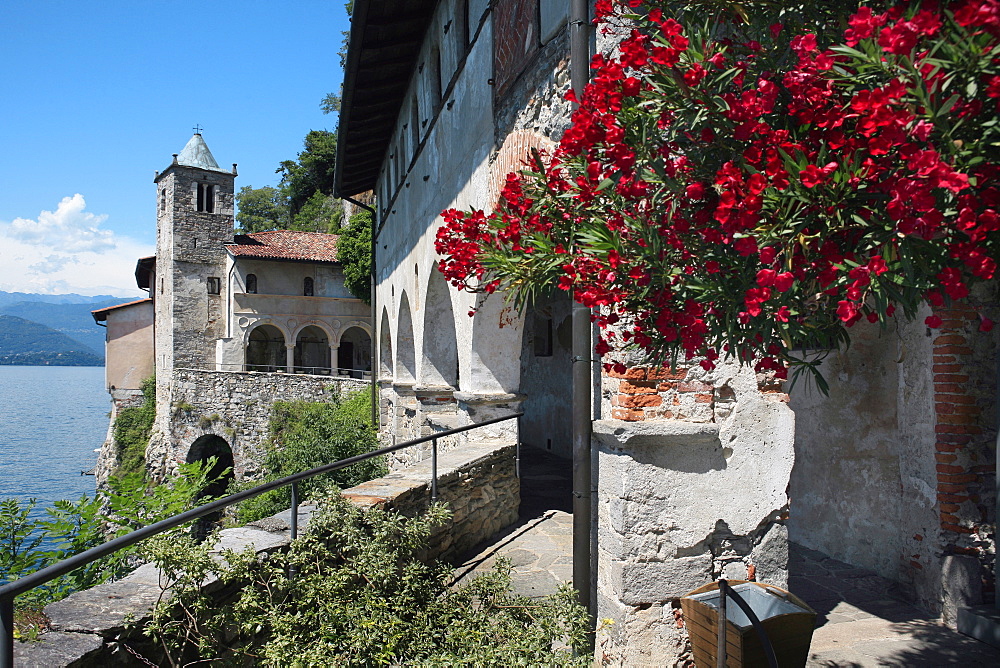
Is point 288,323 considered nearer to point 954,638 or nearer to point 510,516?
point 510,516

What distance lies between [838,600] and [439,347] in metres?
6.98

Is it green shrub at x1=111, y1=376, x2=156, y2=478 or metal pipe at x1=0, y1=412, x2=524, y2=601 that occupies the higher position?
metal pipe at x1=0, y1=412, x2=524, y2=601

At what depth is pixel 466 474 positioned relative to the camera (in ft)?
20.0

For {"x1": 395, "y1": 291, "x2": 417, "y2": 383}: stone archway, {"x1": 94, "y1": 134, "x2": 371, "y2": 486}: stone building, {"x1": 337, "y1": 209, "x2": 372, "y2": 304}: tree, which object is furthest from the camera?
{"x1": 94, "y1": 134, "x2": 371, "y2": 486}: stone building

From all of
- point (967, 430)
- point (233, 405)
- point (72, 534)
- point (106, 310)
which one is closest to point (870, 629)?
point (967, 430)

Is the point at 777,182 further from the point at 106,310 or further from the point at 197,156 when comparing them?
the point at 106,310

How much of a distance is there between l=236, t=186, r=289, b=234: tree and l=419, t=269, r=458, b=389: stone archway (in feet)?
138

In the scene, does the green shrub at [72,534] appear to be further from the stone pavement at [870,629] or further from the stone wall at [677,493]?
the stone pavement at [870,629]

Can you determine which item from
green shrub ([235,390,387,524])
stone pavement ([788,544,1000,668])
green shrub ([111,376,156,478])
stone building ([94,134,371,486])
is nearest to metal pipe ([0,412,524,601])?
green shrub ([235,390,387,524])

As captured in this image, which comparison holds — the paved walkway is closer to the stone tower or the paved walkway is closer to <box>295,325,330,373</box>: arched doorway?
the stone tower

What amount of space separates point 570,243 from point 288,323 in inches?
1270

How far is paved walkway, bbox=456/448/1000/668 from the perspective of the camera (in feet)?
14.1

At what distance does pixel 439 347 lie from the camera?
1104cm

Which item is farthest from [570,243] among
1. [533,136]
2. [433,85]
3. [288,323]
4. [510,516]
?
[288,323]
